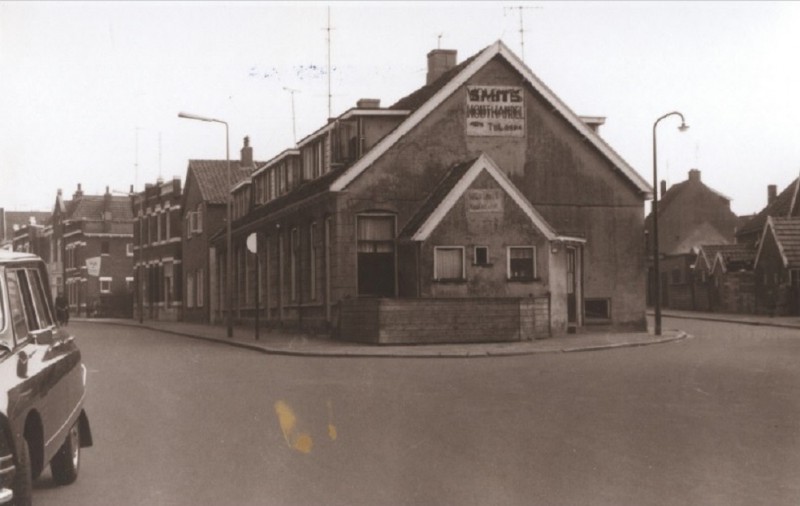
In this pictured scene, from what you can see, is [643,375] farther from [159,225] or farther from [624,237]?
[159,225]

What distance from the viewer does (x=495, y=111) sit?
110ft

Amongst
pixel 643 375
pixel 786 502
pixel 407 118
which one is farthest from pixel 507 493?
pixel 407 118

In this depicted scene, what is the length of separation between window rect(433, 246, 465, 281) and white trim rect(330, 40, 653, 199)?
12.3 feet

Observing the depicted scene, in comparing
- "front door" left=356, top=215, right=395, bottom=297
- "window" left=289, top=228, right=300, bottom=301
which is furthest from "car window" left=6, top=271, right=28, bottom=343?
"window" left=289, top=228, right=300, bottom=301

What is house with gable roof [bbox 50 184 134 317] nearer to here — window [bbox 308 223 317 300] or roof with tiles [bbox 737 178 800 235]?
roof with tiles [bbox 737 178 800 235]

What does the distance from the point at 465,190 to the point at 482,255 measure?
1.95 meters

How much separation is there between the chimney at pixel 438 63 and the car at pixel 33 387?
31.7 meters

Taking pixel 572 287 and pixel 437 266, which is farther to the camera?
pixel 572 287

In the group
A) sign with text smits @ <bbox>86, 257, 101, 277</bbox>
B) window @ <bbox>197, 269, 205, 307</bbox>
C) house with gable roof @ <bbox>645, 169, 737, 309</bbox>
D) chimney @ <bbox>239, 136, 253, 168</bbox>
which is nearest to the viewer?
window @ <bbox>197, 269, 205, 307</bbox>

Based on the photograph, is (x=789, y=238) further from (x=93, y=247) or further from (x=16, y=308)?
(x=93, y=247)

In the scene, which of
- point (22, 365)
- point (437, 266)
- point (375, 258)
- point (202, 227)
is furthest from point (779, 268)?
point (22, 365)

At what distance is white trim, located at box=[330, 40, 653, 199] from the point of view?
32.2 metres

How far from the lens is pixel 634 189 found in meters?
35.2

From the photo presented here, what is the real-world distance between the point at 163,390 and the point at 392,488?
29.4 feet
